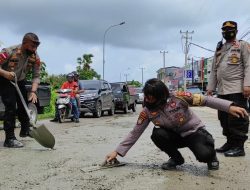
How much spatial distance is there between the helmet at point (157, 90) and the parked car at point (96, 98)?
1399 cm

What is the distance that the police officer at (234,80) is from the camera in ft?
22.3

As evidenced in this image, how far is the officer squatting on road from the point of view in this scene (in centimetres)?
516

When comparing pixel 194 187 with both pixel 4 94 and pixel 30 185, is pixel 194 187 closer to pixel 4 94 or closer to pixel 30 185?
pixel 30 185

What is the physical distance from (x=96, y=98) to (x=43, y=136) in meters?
12.2

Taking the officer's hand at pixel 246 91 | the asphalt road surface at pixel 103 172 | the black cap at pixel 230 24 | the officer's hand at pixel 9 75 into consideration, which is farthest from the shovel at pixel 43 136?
the black cap at pixel 230 24

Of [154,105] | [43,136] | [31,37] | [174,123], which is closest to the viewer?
[154,105]

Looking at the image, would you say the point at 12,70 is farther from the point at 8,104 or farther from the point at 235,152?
the point at 235,152

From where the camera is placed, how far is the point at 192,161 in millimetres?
6324

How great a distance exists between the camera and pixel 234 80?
6910 mm

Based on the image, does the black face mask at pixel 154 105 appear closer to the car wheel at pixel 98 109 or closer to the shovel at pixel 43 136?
the shovel at pixel 43 136

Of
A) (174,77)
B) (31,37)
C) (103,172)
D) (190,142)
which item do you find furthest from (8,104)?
(174,77)

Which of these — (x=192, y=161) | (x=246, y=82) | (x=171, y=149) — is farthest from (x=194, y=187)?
(x=246, y=82)

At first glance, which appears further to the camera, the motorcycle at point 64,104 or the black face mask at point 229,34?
the motorcycle at point 64,104

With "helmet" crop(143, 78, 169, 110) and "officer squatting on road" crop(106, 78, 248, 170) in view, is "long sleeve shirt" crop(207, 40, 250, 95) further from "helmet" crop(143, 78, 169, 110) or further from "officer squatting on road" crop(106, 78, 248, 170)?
"helmet" crop(143, 78, 169, 110)
